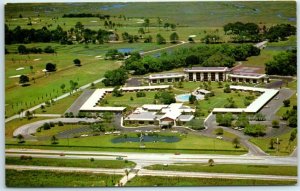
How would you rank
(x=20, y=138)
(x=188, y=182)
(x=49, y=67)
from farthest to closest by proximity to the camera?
(x=49, y=67) < (x=20, y=138) < (x=188, y=182)

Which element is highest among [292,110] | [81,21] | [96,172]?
[81,21]

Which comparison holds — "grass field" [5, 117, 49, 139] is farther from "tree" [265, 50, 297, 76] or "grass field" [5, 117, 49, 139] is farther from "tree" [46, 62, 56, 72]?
"tree" [265, 50, 297, 76]

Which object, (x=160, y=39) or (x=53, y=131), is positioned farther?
(x=160, y=39)

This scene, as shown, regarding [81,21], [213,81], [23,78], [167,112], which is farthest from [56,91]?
[213,81]

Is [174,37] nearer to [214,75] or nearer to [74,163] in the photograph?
[214,75]

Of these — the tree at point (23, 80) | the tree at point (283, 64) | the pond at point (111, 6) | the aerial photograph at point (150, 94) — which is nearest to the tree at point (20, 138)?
the aerial photograph at point (150, 94)

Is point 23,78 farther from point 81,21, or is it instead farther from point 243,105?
point 243,105

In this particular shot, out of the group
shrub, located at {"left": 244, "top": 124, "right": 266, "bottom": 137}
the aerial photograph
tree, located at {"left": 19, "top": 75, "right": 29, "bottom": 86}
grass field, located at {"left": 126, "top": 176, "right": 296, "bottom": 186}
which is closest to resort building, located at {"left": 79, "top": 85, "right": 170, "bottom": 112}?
the aerial photograph

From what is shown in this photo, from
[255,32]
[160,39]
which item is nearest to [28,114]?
[160,39]
